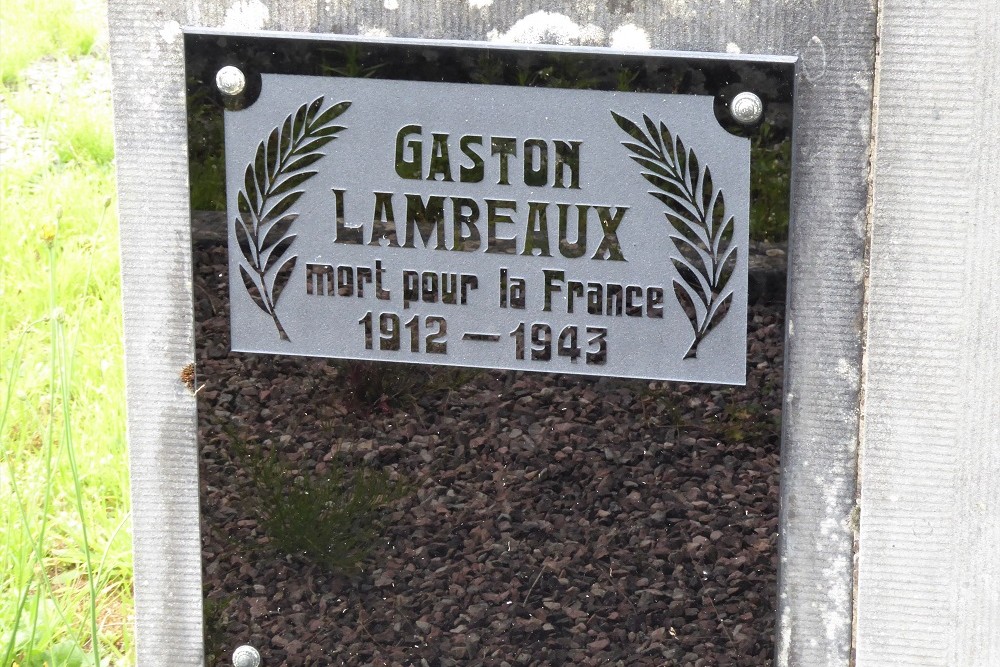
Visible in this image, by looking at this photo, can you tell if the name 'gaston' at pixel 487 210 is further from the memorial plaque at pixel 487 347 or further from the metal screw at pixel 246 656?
the metal screw at pixel 246 656

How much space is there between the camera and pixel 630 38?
78.4 inches

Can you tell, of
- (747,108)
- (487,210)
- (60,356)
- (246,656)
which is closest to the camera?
(747,108)

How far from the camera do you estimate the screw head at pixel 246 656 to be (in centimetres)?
228

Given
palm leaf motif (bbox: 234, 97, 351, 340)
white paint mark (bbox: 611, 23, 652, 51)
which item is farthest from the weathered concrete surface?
Result: palm leaf motif (bbox: 234, 97, 351, 340)

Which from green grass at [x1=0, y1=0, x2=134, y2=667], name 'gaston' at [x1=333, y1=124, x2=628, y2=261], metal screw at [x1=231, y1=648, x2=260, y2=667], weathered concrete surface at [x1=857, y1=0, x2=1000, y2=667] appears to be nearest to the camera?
weathered concrete surface at [x1=857, y1=0, x2=1000, y2=667]

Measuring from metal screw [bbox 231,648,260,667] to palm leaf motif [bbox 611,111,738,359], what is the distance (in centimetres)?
104

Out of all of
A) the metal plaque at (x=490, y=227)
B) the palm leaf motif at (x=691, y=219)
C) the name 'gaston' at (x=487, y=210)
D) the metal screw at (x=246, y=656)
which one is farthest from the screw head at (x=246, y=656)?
the palm leaf motif at (x=691, y=219)

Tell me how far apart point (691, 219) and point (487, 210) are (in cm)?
35

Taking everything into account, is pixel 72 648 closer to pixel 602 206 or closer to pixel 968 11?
pixel 602 206

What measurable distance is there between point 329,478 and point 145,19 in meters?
0.89

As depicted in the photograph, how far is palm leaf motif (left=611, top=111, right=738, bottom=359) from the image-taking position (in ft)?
6.53

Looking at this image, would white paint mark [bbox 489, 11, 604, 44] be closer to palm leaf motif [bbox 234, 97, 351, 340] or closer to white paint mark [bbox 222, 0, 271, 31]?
palm leaf motif [bbox 234, 97, 351, 340]

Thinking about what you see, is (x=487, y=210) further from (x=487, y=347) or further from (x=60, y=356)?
(x=60, y=356)

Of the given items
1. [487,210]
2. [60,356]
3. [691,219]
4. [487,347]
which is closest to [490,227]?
[487,210]
